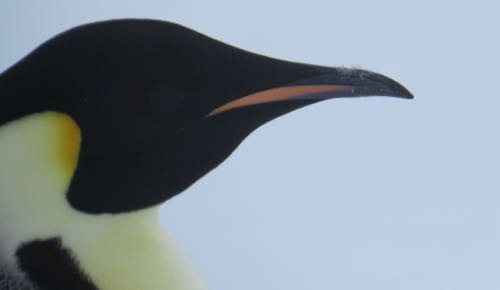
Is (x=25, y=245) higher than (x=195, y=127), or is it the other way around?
(x=195, y=127)

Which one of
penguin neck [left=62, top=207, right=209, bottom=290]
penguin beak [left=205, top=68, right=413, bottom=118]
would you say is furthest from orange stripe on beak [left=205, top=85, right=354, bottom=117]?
penguin neck [left=62, top=207, right=209, bottom=290]

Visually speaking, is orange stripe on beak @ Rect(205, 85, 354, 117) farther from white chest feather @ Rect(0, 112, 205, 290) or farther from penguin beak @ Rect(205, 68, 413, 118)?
white chest feather @ Rect(0, 112, 205, 290)

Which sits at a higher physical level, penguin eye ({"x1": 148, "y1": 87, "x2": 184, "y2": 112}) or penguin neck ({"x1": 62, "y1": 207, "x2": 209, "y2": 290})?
penguin eye ({"x1": 148, "y1": 87, "x2": 184, "y2": 112})

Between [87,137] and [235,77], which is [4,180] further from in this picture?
[235,77]

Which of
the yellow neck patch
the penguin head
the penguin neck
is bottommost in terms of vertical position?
the penguin neck

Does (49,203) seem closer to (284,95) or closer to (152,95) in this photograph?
(152,95)

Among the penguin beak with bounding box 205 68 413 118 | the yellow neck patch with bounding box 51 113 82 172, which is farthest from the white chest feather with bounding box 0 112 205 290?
the penguin beak with bounding box 205 68 413 118

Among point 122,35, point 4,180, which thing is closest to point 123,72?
point 122,35

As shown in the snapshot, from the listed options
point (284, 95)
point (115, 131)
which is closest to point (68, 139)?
point (115, 131)
